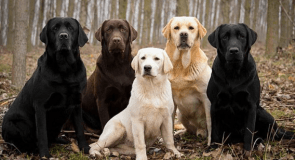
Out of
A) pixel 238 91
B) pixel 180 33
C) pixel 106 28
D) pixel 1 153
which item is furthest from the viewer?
pixel 106 28

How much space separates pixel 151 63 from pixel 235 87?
103 centimetres

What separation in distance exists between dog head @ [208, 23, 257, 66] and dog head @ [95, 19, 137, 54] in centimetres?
132

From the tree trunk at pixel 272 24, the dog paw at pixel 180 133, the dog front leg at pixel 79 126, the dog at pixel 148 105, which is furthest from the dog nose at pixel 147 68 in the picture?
the tree trunk at pixel 272 24

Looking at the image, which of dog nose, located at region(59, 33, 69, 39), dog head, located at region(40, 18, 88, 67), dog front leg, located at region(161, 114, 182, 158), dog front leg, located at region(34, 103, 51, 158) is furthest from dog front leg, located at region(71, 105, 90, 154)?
dog front leg, located at region(161, 114, 182, 158)

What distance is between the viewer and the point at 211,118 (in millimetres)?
3785

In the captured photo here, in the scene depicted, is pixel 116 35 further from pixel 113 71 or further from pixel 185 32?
pixel 185 32

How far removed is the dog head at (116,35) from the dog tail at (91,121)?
1212 mm

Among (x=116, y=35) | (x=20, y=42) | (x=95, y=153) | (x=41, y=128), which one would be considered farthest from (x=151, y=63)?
(x=20, y=42)

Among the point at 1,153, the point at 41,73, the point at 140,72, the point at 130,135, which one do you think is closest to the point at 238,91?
the point at 140,72

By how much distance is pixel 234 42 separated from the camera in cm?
342

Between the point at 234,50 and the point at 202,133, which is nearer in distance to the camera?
the point at 234,50

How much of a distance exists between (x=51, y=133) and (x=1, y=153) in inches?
25.2

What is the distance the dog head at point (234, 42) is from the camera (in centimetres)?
336

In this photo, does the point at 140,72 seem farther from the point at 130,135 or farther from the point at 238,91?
the point at 238,91
